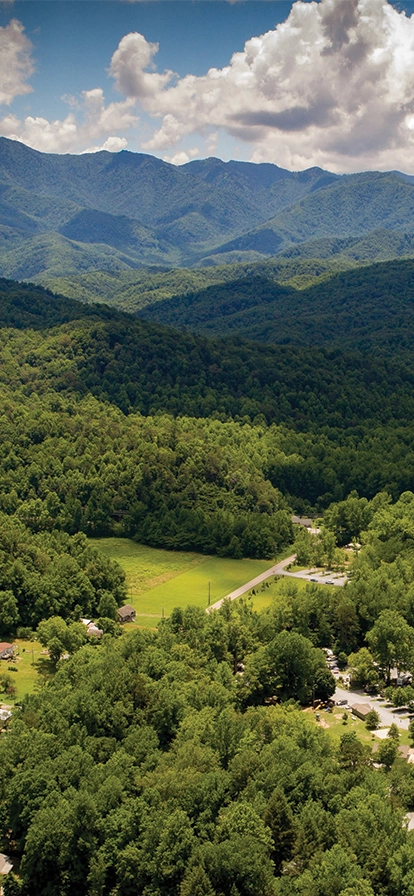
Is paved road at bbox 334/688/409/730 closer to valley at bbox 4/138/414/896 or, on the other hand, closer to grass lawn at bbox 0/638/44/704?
valley at bbox 4/138/414/896

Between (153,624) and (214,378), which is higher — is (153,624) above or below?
below

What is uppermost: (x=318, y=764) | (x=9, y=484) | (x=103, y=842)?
(x=9, y=484)

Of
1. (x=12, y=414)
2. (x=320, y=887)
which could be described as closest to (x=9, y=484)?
(x=12, y=414)

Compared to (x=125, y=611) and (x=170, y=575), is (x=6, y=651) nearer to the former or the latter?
(x=125, y=611)

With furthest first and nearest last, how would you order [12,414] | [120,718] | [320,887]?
1. [12,414]
2. [120,718]
3. [320,887]

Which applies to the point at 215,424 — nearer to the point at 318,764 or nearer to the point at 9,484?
the point at 9,484

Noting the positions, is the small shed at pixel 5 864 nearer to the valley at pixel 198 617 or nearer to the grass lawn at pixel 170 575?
the valley at pixel 198 617
